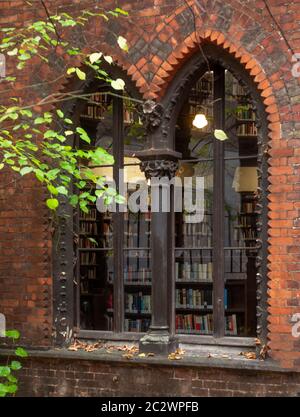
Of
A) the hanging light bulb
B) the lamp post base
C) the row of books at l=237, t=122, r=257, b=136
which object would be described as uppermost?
the hanging light bulb

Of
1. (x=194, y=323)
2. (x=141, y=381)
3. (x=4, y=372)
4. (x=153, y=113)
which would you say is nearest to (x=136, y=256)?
(x=194, y=323)

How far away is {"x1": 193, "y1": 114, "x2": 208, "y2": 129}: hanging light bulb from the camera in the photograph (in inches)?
321

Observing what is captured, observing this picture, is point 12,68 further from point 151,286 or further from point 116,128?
point 151,286

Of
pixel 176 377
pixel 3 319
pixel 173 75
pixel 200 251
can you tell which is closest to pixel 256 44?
pixel 173 75

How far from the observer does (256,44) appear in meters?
7.50

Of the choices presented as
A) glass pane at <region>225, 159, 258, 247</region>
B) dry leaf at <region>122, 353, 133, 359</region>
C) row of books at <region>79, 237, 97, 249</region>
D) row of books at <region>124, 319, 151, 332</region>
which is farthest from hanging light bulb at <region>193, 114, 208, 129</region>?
dry leaf at <region>122, 353, 133, 359</region>

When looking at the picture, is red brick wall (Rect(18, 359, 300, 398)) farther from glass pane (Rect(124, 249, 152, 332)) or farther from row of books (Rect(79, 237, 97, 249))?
row of books (Rect(79, 237, 97, 249))

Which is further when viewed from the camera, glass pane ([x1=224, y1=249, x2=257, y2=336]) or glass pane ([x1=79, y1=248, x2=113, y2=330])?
glass pane ([x1=79, y1=248, x2=113, y2=330])

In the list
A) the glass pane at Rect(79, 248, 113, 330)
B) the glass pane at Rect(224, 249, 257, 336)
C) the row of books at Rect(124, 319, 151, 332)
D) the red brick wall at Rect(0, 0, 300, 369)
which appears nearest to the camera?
the red brick wall at Rect(0, 0, 300, 369)

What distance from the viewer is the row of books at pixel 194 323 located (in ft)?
26.2

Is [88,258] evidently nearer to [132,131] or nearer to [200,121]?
[132,131]

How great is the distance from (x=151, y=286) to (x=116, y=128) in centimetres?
178

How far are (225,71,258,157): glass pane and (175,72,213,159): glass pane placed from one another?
0.19m

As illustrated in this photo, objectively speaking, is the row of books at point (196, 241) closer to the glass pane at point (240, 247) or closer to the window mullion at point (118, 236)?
the glass pane at point (240, 247)
